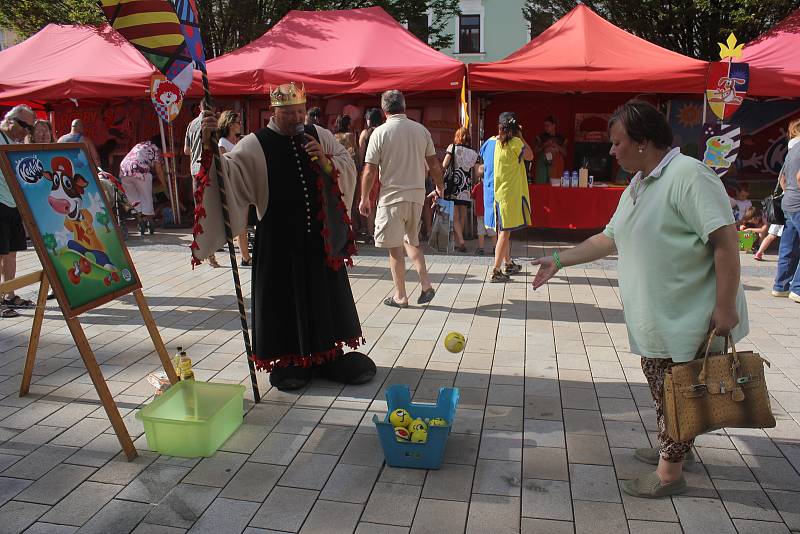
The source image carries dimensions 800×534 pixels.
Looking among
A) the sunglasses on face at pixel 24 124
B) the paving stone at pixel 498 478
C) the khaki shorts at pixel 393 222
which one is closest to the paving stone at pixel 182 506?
the paving stone at pixel 498 478

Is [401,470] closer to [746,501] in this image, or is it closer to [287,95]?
[746,501]

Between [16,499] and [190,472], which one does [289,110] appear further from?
[16,499]

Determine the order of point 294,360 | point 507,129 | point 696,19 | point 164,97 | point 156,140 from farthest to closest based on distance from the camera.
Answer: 1. point 696,19
2. point 156,140
3. point 164,97
4. point 507,129
5. point 294,360

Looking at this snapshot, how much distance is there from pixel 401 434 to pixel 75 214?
2.08 meters

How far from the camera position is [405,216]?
591cm

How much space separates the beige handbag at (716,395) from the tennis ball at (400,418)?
1.22 m

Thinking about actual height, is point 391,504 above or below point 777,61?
below

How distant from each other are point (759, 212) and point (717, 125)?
181cm

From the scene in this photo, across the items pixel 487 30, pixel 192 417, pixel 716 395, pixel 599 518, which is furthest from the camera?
pixel 487 30

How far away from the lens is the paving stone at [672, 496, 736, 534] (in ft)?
8.70

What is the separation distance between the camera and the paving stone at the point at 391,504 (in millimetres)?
2748

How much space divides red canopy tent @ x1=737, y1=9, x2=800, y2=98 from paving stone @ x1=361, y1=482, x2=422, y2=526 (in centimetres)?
875

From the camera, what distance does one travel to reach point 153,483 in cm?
306

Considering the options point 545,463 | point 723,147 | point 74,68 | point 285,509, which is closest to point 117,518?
point 285,509
